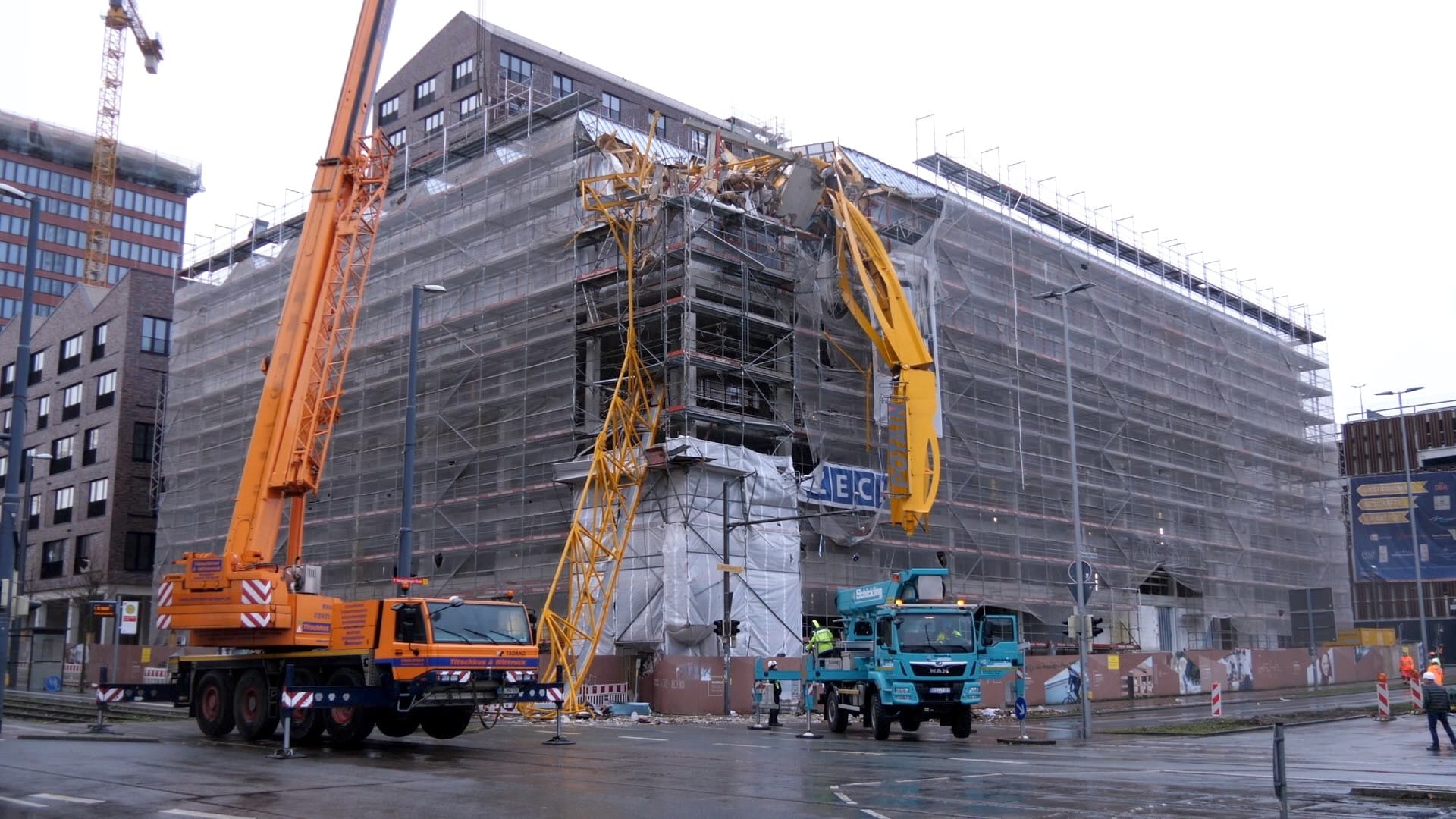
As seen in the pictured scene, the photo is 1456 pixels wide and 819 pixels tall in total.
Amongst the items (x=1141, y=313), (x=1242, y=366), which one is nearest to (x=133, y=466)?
(x=1141, y=313)

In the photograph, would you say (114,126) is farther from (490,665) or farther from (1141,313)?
(490,665)

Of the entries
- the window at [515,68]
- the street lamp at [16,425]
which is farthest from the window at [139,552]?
the street lamp at [16,425]

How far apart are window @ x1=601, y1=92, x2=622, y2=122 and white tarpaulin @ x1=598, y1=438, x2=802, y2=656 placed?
36.2m

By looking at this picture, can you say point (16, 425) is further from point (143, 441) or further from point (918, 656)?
point (143, 441)

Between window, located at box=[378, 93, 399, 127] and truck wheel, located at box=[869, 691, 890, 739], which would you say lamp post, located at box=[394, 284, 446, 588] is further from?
window, located at box=[378, 93, 399, 127]

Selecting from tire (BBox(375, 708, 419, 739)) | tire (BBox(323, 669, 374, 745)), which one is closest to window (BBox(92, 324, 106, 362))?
tire (BBox(375, 708, 419, 739))

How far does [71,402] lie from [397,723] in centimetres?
5463

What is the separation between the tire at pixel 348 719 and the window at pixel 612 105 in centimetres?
5192

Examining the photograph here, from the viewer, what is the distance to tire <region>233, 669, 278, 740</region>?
2238cm

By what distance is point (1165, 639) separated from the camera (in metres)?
53.9

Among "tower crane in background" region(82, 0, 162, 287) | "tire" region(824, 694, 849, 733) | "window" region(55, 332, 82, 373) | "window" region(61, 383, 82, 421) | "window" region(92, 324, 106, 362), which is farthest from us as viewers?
"tower crane in background" region(82, 0, 162, 287)

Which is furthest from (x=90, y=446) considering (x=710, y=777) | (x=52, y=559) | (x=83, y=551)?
(x=710, y=777)

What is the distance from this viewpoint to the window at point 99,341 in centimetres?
6712

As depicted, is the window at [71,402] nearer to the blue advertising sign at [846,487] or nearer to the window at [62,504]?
the window at [62,504]
